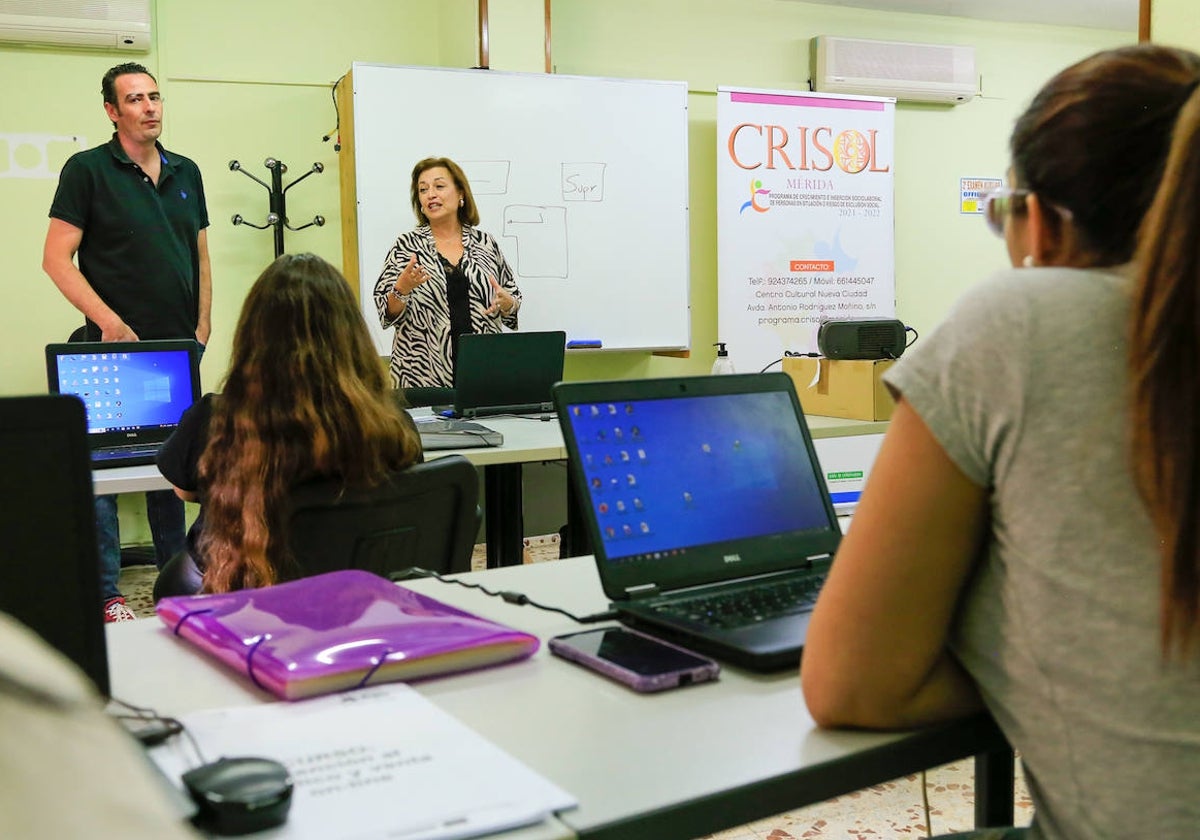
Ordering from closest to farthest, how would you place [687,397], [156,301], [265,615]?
[265,615]
[687,397]
[156,301]

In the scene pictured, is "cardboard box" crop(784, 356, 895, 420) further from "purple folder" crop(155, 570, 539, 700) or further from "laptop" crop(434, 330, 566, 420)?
"purple folder" crop(155, 570, 539, 700)

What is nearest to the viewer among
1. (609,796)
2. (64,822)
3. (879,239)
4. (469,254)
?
(64,822)

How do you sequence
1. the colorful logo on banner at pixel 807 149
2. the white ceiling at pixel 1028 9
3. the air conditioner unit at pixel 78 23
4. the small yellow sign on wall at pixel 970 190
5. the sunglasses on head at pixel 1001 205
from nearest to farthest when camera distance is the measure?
the sunglasses on head at pixel 1001 205, the air conditioner unit at pixel 78 23, the colorful logo on banner at pixel 807 149, the white ceiling at pixel 1028 9, the small yellow sign on wall at pixel 970 190

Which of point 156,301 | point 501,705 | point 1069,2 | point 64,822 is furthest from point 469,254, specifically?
point 1069,2

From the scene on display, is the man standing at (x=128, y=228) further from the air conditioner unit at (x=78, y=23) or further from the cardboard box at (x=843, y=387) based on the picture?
the cardboard box at (x=843, y=387)

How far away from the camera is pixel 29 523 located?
2.50 ft

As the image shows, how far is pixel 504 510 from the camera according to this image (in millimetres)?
2883

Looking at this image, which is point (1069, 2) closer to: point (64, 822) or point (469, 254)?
point (469, 254)

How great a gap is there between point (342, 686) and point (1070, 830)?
58 cm

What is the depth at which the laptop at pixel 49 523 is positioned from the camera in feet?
2.47

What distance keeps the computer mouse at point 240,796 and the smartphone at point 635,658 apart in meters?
0.34

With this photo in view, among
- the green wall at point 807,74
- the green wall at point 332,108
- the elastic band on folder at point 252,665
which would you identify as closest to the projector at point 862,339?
the green wall at point 332,108

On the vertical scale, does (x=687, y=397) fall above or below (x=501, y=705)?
above

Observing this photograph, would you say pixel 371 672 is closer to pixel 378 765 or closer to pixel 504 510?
pixel 378 765
